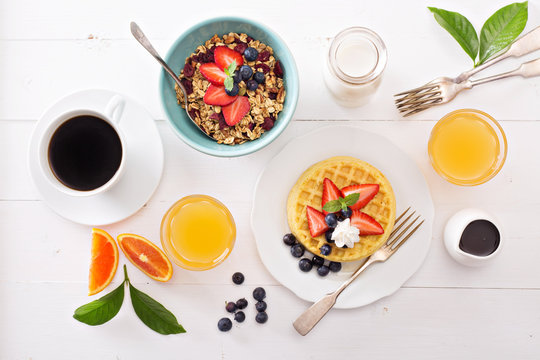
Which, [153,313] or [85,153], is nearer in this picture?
[85,153]

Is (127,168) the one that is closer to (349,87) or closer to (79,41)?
(79,41)

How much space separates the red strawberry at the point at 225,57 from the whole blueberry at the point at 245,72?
0.04 m

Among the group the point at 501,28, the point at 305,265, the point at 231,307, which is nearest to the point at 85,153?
the point at 231,307

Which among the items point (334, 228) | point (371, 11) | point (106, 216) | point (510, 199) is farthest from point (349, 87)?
point (106, 216)

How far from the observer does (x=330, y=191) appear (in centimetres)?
166

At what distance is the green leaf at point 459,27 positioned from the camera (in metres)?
1.70

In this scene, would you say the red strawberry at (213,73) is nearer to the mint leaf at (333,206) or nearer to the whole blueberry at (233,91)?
the whole blueberry at (233,91)

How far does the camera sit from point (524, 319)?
1.81 metres

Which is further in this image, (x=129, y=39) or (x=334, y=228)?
(x=129, y=39)

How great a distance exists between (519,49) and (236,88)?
3.51 ft

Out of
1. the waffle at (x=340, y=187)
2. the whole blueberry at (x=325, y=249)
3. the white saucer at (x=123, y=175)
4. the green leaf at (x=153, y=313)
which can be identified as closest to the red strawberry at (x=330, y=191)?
the waffle at (x=340, y=187)

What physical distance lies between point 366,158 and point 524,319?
90cm

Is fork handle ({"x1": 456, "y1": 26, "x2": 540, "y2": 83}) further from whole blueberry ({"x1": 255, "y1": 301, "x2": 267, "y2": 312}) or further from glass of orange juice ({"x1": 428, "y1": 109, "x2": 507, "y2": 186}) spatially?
whole blueberry ({"x1": 255, "y1": 301, "x2": 267, "y2": 312})

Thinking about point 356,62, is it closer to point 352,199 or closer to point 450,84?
point 450,84
